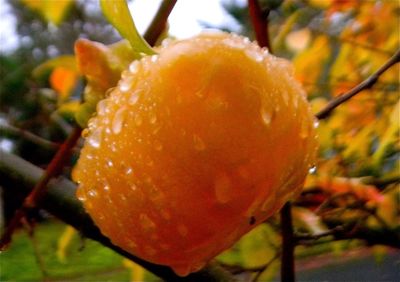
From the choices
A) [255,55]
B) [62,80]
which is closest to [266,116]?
[255,55]

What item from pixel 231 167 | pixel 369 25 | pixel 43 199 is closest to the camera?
pixel 231 167

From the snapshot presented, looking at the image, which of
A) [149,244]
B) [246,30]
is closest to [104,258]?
[246,30]

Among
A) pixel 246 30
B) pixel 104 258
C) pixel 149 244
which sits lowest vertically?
pixel 104 258

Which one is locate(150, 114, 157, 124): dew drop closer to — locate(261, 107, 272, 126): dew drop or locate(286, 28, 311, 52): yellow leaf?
locate(261, 107, 272, 126): dew drop

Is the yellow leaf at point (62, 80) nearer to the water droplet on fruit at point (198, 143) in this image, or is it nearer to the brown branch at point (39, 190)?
the brown branch at point (39, 190)

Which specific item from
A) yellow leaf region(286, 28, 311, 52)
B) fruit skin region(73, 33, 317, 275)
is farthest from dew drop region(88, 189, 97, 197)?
yellow leaf region(286, 28, 311, 52)

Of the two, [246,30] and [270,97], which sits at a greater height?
[270,97]

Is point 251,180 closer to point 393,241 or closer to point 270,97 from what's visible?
point 270,97

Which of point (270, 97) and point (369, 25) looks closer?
point (270, 97)
